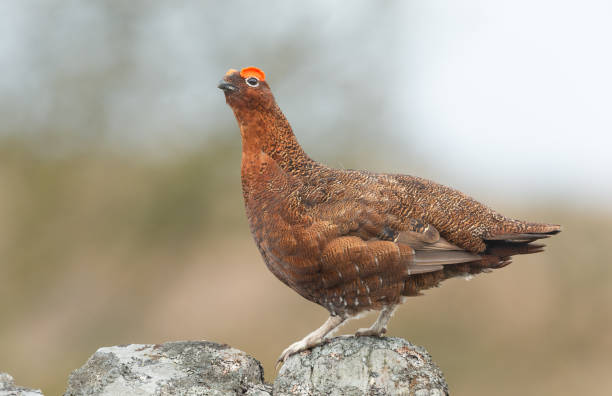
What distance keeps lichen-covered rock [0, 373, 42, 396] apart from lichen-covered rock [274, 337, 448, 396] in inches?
68.1

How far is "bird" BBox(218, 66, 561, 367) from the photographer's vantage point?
3.85m

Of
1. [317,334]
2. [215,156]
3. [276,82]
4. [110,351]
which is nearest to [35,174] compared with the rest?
[215,156]

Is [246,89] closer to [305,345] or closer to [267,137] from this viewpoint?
[267,137]

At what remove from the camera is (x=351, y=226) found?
3.90 m

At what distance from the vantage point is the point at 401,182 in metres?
4.34

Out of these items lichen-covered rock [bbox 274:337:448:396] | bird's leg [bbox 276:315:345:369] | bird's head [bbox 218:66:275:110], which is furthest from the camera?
bird's head [bbox 218:66:275:110]

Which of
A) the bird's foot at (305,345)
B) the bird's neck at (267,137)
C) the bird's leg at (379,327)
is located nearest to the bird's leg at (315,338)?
the bird's foot at (305,345)

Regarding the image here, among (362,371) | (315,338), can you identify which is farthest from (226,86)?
(362,371)

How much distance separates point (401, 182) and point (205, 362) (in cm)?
183

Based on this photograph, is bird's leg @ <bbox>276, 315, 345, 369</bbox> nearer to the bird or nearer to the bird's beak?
the bird

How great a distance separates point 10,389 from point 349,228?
2594 mm

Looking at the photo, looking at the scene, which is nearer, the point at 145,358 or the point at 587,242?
the point at 145,358

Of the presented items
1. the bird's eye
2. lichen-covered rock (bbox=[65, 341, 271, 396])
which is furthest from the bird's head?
lichen-covered rock (bbox=[65, 341, 271, 396])

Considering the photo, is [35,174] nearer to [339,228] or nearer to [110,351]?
[110,351]
